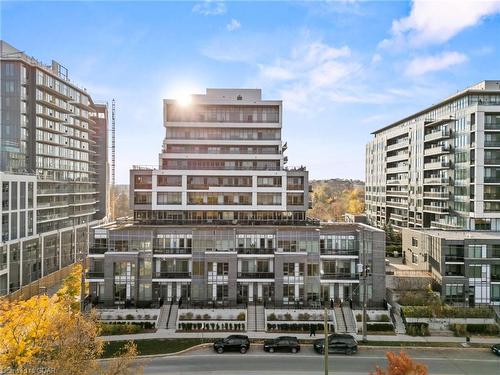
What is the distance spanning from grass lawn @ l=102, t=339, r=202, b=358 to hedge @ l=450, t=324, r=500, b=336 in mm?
28437

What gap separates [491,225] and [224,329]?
4615cm

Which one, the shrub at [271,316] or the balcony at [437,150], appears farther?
the balcony at [437,150]

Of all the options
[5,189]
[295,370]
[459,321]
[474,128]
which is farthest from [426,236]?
[5,189]

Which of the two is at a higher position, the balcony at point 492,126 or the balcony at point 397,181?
the balcony at point 492,126

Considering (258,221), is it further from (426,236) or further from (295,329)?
(426,236)

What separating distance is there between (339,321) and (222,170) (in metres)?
27.0

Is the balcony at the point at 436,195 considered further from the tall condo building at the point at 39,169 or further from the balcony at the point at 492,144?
the tall condo building at the point at 39,169

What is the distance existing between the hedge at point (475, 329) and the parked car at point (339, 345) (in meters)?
13.1

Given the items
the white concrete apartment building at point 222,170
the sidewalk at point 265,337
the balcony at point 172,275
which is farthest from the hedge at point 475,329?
the balcony at point 172,275

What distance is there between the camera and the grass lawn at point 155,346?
35.1 m

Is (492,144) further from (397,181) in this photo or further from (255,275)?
(255,275)

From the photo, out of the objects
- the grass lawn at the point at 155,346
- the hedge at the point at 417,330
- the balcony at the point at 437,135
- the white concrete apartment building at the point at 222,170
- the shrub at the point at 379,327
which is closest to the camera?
the grass lawn at the point at 155,346

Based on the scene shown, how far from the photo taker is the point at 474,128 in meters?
57.6

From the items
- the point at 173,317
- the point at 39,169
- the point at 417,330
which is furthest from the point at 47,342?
the point at 39,169
